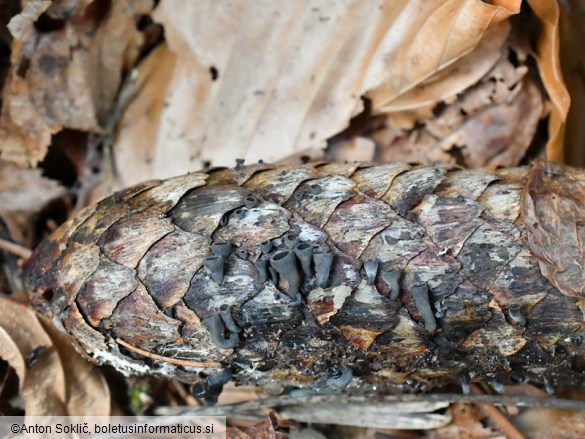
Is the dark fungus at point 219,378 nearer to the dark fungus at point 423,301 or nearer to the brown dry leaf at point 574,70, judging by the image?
the dark fungus at point 423,301

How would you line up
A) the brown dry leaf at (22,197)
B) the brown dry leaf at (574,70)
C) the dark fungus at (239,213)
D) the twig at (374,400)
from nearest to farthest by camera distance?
the dark fungus at (239,213) < the twig at (374,400) < the brown dry leaf at (574,70) < the brown dry leaf at (22,197)

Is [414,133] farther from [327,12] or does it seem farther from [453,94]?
[327,12]

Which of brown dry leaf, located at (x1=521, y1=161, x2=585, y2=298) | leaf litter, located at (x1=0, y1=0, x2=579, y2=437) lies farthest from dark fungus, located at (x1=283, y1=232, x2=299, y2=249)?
leaf litter, located at (x1=0, y1=0, x2=579, y2=437)

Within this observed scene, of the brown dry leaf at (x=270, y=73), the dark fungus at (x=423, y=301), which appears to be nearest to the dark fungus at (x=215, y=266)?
the dark fungus at (x=423, y=301)

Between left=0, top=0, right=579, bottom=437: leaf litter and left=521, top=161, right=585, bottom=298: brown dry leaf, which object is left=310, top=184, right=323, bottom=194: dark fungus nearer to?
left=521, top=161, right=585, bottom=298: brown dry leaf

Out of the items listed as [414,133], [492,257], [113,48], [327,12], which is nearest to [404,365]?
[492,257]

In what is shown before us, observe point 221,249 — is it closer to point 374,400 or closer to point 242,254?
point 242,254
